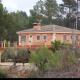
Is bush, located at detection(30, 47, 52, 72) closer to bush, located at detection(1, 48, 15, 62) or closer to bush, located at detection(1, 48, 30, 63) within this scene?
bush, located at detection(1, 48, 30, 63)

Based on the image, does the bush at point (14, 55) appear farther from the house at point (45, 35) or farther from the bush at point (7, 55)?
the house at point (45, 35)

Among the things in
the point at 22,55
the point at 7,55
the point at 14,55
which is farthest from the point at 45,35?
the point at 14,55

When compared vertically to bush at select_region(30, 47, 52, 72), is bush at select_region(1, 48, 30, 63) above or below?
below

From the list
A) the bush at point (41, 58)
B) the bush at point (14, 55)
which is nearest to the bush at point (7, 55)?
the bush at point (14, 55)

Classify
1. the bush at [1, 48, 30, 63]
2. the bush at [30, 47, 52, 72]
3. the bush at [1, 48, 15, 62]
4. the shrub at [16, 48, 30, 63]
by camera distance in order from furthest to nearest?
the bush at [1, 48, 15, 62]
the bush at [1, 48, 30, 63]
the shrub at [16, 48, 30, 63]
the bush at [30, 47, 52, 72]

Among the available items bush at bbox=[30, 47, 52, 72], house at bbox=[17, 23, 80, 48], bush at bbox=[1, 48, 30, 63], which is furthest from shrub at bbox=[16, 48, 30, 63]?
house at bbox=[17, 23, 80, 48]

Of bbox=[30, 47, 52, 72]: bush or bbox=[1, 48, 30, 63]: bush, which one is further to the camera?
bbox=[1, 48, 30, 63]: bush

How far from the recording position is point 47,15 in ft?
292

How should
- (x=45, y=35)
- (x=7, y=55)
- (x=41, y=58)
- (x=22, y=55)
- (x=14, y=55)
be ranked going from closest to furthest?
1. (x=41, y=58)
2. (x=14, y=55)
3. (x=22, y=55)
4. (x=7, y=55)
5. (x=45, y=35)

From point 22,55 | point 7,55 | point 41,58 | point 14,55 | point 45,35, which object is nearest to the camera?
point 41,58

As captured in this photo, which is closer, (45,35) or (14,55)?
(14,55)

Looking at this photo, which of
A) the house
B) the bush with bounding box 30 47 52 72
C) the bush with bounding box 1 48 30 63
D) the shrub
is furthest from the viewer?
the house

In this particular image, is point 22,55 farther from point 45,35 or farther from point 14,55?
point 45,35

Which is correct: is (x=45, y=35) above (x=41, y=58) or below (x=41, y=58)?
below
